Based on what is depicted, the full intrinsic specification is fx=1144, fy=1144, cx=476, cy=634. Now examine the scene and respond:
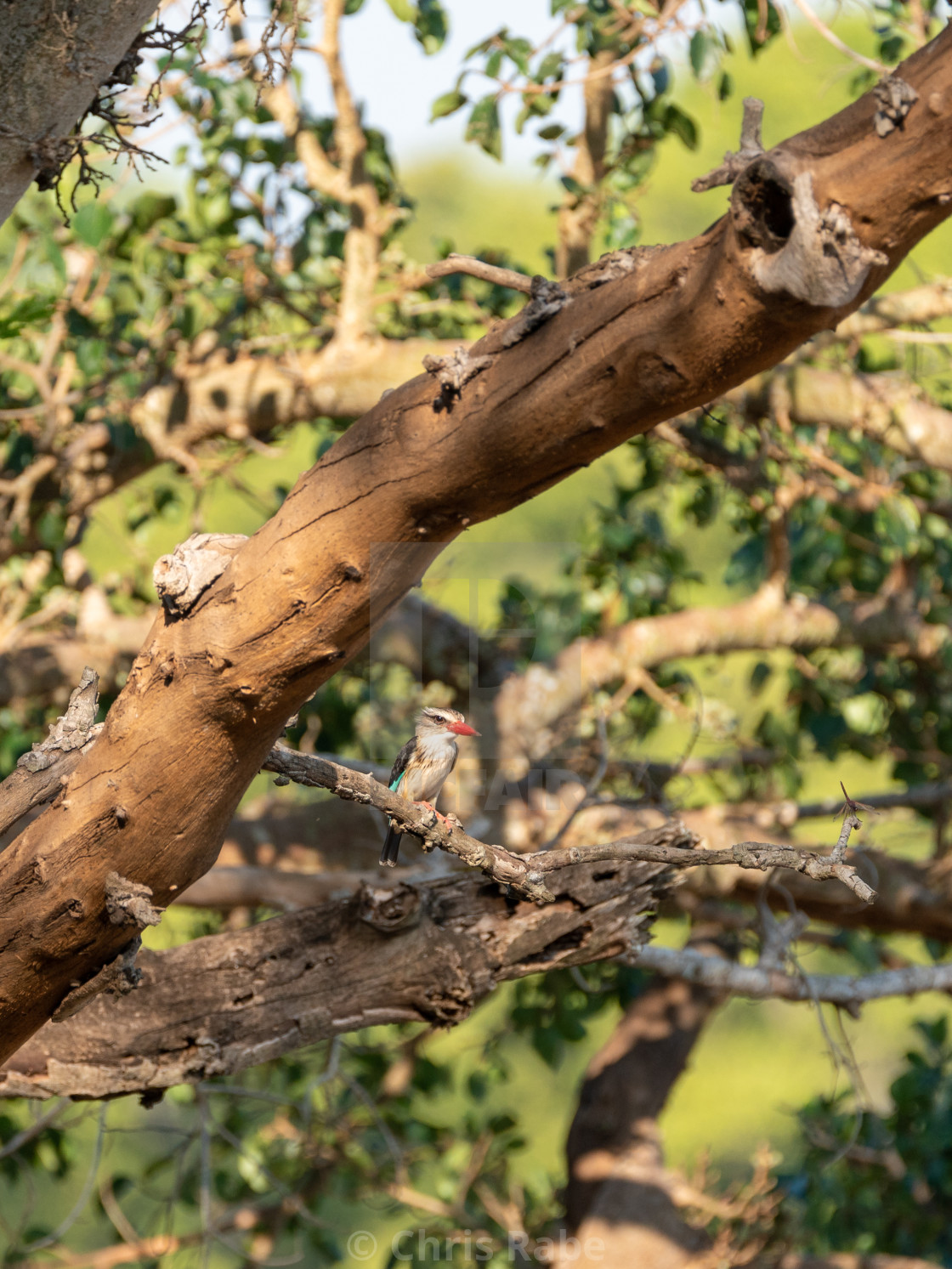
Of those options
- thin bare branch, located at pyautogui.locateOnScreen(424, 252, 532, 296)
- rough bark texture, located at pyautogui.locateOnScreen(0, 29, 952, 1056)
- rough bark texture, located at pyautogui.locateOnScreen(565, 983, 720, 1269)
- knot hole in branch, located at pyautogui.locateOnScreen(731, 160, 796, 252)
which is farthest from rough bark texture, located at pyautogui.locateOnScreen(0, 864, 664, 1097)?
rough bark texture, located at pyautogui.locateOnScreen(565, 983, 720, 1269)

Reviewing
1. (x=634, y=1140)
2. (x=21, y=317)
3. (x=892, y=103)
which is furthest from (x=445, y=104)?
(x=634, y=1140)

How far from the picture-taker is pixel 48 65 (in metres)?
1.69

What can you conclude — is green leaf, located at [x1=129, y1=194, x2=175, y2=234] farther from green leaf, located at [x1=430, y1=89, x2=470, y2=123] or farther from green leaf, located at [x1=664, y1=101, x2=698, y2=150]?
green leaf, located at [x1=664, y1=101, x2=698, y2=150]

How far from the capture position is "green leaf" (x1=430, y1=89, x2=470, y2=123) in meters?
3.34

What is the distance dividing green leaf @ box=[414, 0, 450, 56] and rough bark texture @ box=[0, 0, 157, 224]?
1675mm

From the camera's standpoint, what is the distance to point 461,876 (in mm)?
2299

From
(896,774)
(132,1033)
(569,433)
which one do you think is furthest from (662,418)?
(896,774)

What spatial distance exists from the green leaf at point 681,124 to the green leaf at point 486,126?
57 cm

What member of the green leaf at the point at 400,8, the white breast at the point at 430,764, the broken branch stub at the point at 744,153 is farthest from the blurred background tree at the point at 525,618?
the broken branch stub at the point at 744,153

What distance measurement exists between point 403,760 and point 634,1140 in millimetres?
2702

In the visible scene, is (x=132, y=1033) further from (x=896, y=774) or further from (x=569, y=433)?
(x=896, y=774)

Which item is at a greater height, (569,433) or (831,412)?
(831,412)

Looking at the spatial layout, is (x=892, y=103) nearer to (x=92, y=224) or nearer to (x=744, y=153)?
(x=744, y=153)

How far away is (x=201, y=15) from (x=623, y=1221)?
14.1 ft
